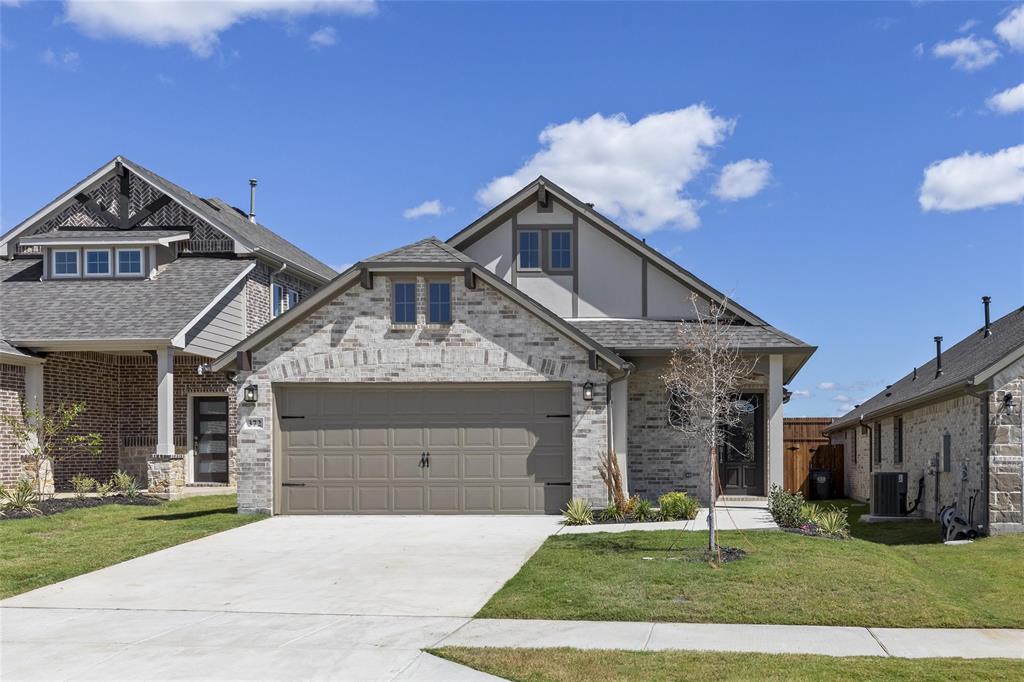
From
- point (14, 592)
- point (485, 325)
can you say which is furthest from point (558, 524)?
point (14, 592)

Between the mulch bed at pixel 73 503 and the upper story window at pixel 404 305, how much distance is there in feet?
22.9

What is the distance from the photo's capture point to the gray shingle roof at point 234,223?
83.5 ft

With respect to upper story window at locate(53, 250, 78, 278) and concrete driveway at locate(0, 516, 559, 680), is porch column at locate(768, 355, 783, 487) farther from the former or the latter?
upper story window at locate(53, 250, 78, 278)

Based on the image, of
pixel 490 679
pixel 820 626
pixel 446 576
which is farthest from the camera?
pixel 446 576

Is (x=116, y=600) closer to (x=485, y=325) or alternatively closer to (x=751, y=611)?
(x=751, y=611)

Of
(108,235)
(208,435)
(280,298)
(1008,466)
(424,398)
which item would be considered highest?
(108,235)

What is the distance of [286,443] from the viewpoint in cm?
1783

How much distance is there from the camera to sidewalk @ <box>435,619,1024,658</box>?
8.49m

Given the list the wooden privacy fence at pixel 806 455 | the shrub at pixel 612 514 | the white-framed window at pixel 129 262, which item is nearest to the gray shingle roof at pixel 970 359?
the wooden privacy fence at pixel 806 455

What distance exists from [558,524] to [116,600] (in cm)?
755

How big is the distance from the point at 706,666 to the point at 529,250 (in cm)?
1349

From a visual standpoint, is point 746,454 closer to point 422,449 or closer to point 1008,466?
point 1008,466

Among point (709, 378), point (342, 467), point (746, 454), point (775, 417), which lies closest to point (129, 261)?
point (342, 467)

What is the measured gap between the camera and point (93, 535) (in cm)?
1564
